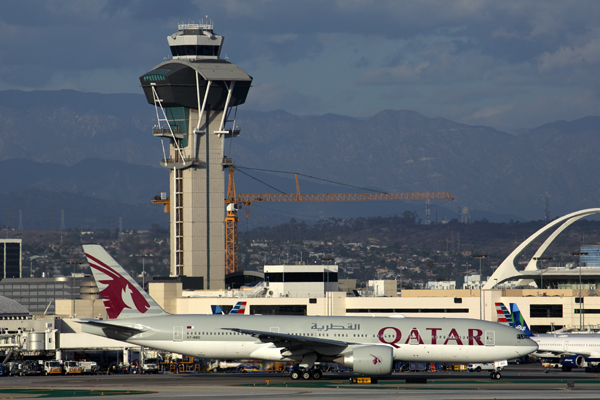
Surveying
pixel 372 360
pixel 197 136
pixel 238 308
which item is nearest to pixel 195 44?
pixel 197 136

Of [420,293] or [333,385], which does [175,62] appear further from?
[333,385]

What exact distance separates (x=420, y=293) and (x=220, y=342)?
7066 centimetres

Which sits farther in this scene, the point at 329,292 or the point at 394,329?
the point at 329,292

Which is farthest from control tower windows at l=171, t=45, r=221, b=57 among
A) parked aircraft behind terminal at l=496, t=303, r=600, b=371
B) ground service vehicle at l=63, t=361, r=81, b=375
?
parked aircraft behind terminal at l=496, t=303, r=600, b=371

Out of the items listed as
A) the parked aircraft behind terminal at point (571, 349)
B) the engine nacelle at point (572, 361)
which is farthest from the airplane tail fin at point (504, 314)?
the engine nacelle at point (572, 361)

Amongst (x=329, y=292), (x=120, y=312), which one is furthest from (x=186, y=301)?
(x=120, y=312)

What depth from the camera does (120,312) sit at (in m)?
68.1

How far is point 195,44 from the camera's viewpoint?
555ft

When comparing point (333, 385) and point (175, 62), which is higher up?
point (175, 62)

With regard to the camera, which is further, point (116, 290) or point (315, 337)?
point (116, 290)

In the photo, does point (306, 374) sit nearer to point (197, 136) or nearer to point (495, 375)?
point (495, 375)

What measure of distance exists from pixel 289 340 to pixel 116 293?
14.3 m

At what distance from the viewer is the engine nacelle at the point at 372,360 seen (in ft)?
210

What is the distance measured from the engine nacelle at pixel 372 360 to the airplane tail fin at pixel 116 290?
1625 centimetres
